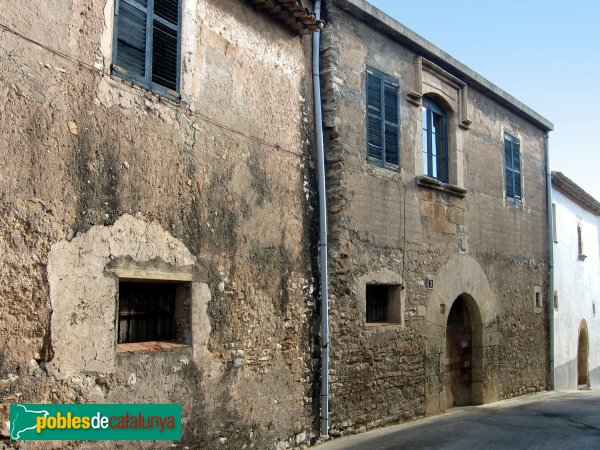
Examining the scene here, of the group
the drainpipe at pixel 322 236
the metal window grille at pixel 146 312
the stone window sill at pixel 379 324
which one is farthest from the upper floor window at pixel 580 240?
the metal window grille at pixel 146 312

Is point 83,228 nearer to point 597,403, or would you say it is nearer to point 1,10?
point 1,10

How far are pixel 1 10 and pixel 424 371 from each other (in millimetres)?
7305

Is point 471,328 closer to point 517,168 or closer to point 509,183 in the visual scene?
point 509,183

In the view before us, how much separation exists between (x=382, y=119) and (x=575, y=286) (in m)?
10.3

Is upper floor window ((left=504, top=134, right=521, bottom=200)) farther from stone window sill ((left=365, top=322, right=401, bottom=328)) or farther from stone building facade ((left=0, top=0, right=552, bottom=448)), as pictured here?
stone window sill ((left=365, top=322, right=401, bottom=328))

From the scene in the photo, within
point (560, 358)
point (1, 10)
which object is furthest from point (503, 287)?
point (1, 10)

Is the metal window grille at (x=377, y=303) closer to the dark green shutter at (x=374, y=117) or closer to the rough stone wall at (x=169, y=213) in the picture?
the rough stone wall at (x=169, y=213)

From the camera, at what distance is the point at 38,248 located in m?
4.96

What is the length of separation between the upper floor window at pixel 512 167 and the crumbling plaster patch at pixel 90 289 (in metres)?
8.58

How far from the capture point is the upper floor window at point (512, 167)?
12601mm

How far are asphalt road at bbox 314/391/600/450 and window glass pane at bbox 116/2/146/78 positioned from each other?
4582 mm

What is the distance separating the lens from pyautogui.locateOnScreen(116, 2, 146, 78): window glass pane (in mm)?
5840

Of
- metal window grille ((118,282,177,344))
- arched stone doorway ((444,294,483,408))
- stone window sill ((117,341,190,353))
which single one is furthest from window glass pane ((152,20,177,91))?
arched stone doorway ((444,294,483,408))

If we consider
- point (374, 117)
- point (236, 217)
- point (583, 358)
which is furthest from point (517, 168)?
point (236, 217)
